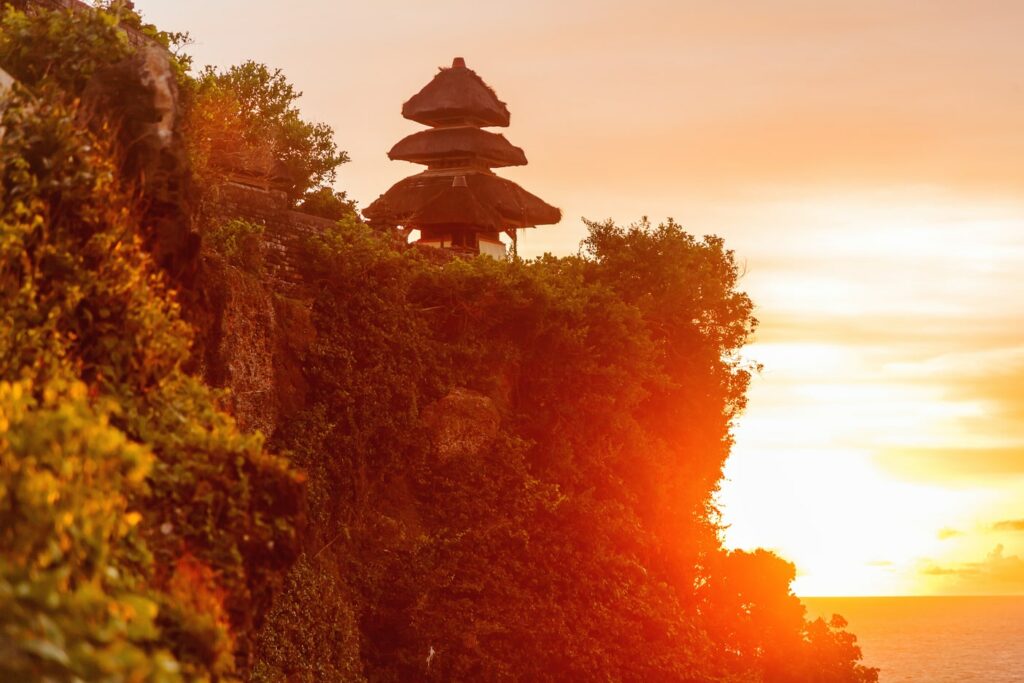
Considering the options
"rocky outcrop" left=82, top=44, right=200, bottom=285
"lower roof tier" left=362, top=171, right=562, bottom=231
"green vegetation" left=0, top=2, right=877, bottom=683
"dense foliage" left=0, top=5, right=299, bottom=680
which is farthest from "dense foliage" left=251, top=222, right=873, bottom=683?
"lower roof tier" left=362, top=171, right=562, bottom=231

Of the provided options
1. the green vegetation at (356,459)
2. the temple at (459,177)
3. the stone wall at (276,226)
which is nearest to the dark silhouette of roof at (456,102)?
the temple at (459,177)

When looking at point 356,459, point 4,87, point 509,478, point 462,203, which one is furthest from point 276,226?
point 462,203

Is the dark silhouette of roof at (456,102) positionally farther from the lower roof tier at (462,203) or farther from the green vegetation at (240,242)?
the green vegetation at (240,242)

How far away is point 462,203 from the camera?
49.6 meters

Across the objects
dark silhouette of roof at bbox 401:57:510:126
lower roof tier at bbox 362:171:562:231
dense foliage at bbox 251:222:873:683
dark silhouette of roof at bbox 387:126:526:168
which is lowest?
dense foliage at bbox 251:222:873:683

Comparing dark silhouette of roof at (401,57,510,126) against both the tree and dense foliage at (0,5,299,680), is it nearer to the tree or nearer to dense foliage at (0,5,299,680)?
the tree

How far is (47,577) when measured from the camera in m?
8.75

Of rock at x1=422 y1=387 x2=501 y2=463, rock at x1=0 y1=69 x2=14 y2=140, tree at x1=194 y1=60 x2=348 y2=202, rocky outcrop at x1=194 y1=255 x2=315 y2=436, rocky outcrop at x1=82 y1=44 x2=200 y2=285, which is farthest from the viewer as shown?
tree at x1=194 y1=60 x2=348 y2=202

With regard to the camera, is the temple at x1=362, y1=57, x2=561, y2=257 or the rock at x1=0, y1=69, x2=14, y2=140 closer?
the rock at x1=0, y1=69, x2=14, y2=140

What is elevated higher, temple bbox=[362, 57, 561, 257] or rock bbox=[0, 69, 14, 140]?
temple bbox=[362, 57, 561, 257]

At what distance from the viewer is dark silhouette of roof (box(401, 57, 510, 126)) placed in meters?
53.2

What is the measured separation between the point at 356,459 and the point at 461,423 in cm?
328

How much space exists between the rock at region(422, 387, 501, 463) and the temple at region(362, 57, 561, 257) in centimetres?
2084

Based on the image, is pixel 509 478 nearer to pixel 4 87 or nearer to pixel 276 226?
pixel 276 226
